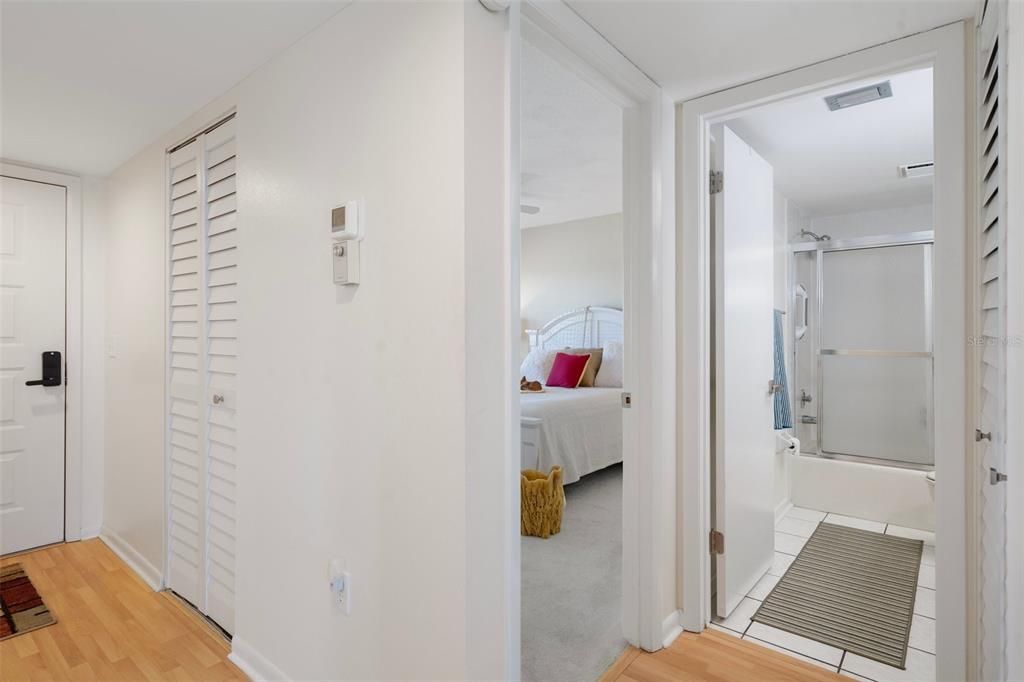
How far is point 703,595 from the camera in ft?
7.16

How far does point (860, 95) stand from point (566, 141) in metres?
1.51

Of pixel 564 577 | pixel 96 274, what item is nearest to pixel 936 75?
pixel 564 577

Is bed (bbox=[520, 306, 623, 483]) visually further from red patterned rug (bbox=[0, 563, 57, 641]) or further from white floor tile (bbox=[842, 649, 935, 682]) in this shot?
red patterned rug (bbox=[0, 563, 57, 641])

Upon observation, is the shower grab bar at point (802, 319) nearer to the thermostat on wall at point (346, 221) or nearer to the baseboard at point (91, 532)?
the thermostat on wall at point (346, 221)

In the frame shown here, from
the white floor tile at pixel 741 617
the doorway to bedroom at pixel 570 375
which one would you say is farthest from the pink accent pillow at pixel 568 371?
the white floor tile at pixel 741 617

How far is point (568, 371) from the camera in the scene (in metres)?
5.03

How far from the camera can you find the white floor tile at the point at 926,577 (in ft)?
8.42

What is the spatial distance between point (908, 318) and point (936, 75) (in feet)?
9.89

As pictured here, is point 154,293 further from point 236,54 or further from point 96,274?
point 236,54

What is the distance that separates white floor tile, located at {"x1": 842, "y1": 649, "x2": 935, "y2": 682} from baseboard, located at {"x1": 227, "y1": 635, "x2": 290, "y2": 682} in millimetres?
2009

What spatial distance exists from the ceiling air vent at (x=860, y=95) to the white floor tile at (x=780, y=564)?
2.23m

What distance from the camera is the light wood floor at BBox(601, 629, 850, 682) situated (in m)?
1.88

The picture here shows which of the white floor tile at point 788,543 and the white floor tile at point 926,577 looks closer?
the white floor tile at point 926,577

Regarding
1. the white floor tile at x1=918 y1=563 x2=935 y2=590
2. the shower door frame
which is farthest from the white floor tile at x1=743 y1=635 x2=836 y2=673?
the shower door frame
